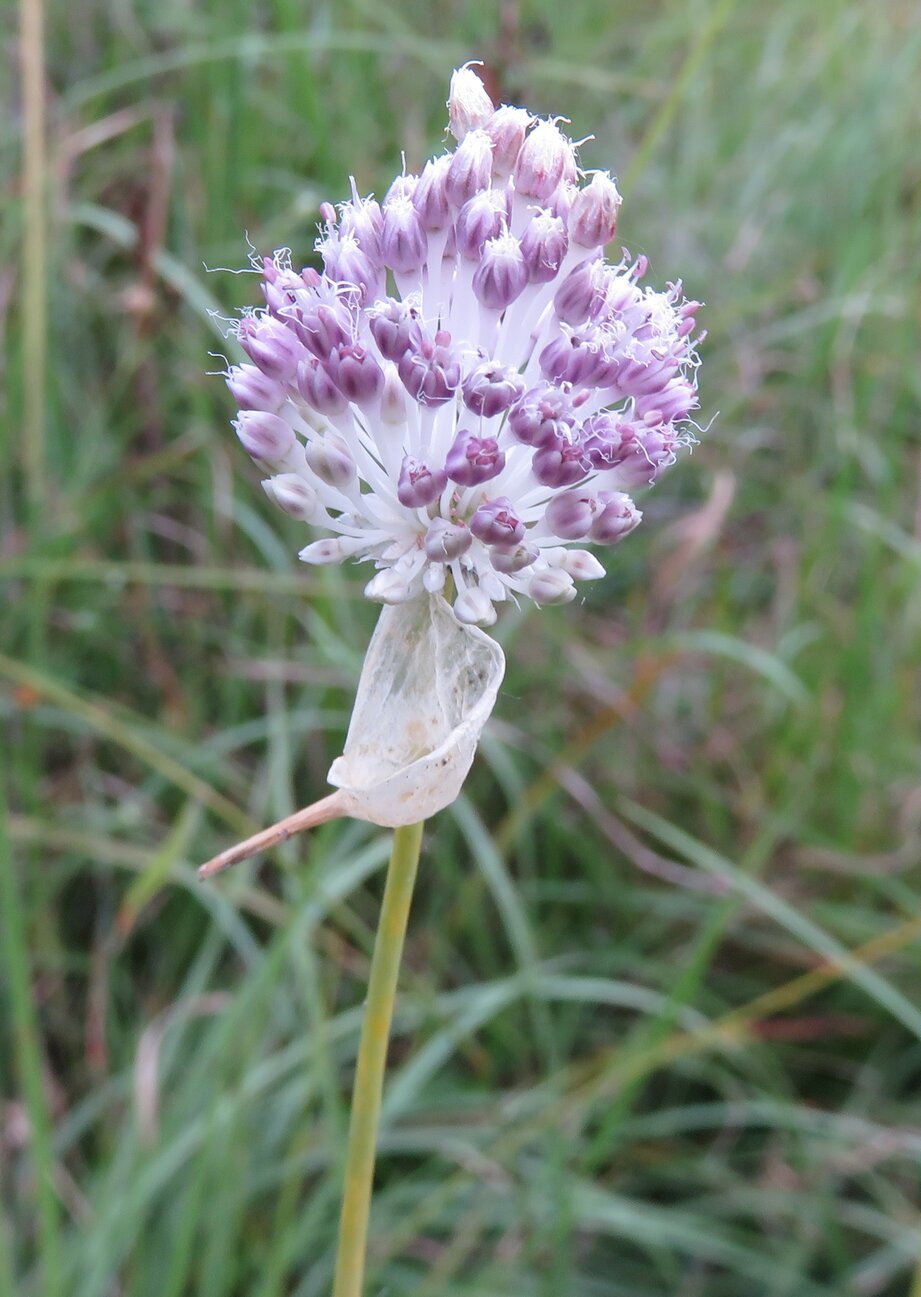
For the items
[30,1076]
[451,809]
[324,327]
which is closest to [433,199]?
[324,327]

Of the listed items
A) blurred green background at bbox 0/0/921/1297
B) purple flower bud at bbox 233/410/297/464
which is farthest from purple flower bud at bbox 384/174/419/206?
blurred green background at bbox 0/0/921/1297

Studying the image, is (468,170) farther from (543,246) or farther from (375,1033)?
(375,1033)

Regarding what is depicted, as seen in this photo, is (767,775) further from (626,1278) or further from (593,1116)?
(626,1278)

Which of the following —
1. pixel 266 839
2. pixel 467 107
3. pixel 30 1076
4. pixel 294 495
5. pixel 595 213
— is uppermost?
pixel 467 107

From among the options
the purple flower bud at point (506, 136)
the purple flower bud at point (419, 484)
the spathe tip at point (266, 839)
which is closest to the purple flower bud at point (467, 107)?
the purple flower bud at point (506, 136)

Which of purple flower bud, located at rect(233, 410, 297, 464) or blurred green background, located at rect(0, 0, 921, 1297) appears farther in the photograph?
blurred green background, located at rect(0, 0, 921, 1297)

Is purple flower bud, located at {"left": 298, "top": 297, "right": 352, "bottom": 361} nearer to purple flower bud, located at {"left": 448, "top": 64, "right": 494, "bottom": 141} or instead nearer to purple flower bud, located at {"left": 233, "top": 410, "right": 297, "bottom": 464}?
purple flower bud, located at {"left": 233, "top": 410, "right": 297, "bottom": 464}

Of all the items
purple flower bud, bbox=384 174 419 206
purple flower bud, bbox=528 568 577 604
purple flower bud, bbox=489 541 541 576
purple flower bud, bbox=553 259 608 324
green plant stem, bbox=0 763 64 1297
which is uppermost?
purple flower bud, bbox=384 174 419 206
